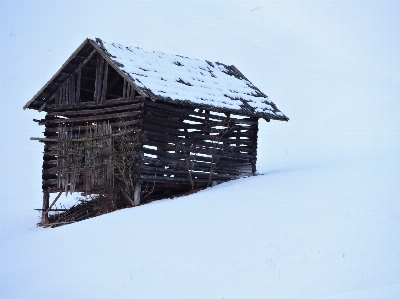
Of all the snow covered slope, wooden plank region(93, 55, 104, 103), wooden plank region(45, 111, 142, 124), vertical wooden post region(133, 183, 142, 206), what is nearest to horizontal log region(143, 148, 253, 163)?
vertical wooden post region(133, 183, 142, 206)

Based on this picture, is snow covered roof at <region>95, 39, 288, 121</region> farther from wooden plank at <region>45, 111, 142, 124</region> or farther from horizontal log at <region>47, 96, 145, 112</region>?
wooden plank at <region>45, 111, 142, 124</region>

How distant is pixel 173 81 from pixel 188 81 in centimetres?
82

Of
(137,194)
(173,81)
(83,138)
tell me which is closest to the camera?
(137,194)

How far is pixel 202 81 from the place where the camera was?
19.9 m

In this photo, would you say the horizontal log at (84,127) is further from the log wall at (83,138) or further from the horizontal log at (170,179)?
the horizontal log at (170,179)

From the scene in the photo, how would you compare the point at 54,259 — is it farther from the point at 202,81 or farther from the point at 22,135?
the point at 22,135

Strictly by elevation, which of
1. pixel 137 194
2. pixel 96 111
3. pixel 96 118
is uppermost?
pixel 96 111

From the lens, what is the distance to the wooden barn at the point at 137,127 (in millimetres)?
17391

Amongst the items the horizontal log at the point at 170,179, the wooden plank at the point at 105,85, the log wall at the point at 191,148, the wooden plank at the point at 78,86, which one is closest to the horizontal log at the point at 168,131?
A: the log wall at the point at 191,148

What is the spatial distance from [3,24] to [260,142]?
1952 cm

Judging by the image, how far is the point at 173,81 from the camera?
18531 mm

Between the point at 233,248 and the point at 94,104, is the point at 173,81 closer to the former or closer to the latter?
the point at 94,104

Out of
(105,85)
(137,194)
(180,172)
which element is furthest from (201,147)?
(105,85)

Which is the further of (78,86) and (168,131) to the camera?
(78,86)
